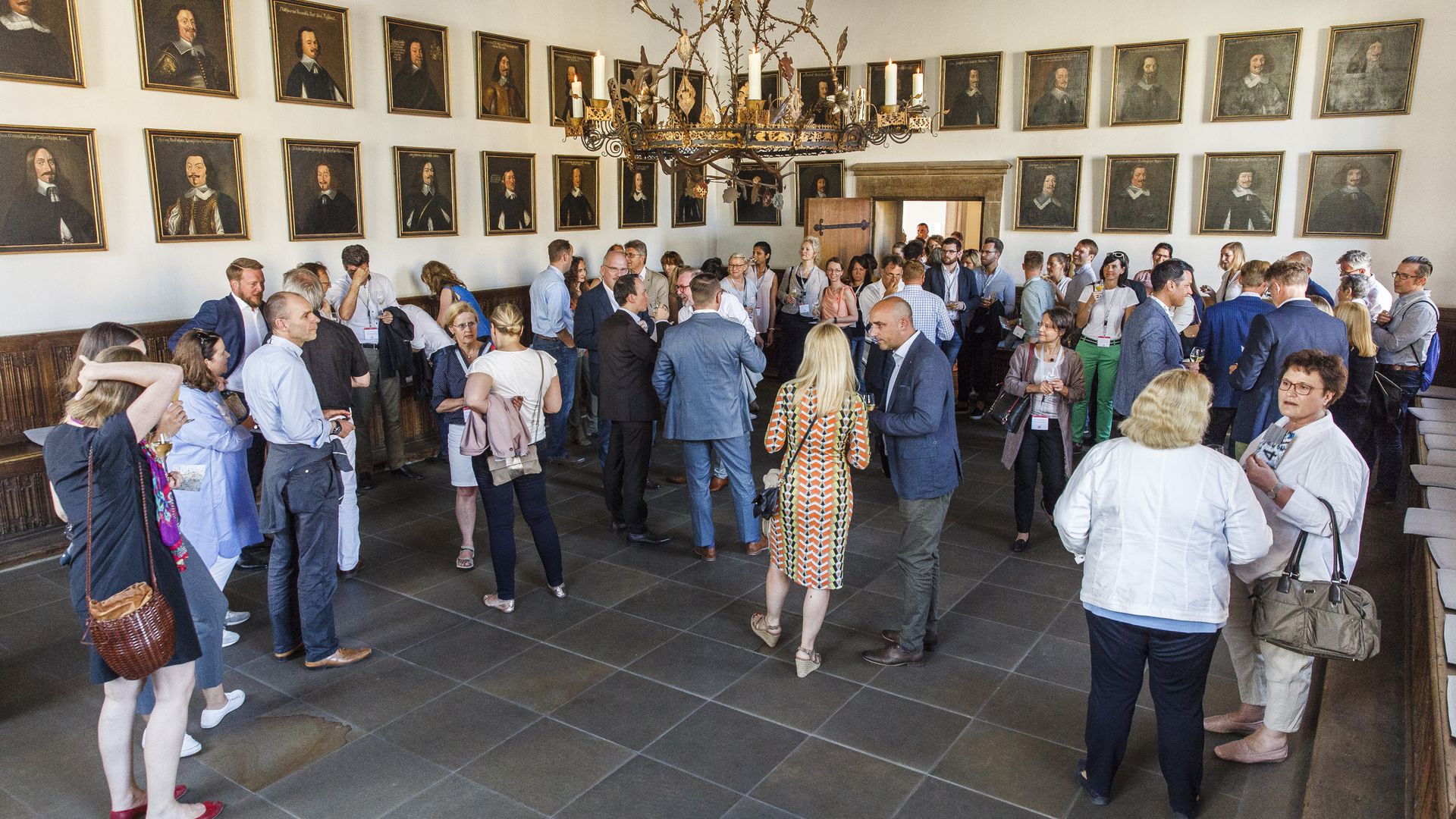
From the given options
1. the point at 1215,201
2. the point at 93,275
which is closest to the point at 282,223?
the point at 93,275

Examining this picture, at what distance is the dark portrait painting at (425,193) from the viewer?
30.1 ft

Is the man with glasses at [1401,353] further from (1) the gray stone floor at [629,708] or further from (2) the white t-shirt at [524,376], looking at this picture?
(2) the white t-shirt at [524,376]

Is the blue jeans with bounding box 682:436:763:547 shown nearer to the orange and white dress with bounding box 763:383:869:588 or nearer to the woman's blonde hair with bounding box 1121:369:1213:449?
the orange and white dress with bounding box 763:383:869:588

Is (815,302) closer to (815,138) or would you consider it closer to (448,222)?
(448,222)

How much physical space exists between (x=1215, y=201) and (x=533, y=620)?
869 cm

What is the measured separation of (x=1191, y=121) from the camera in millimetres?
10320

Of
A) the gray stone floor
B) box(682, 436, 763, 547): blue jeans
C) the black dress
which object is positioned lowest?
the gray stone floor

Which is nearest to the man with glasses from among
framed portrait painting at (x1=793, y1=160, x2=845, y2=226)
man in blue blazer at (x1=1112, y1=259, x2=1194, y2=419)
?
man in blue blazer at (x1=1112, y1=259, x2=1194, y2=419)

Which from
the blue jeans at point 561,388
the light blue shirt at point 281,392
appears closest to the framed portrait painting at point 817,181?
the blue jeans at point 561,388

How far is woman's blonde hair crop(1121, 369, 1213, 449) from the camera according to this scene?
3305 mm

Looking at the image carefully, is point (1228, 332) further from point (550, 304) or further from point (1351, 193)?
point (550, 304)

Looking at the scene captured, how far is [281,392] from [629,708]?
2297 mm

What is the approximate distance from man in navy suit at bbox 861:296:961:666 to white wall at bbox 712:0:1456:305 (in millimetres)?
6563

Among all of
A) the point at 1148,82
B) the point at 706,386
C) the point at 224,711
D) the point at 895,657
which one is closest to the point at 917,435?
the point at 895,657
